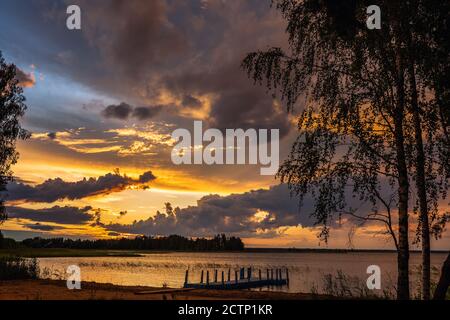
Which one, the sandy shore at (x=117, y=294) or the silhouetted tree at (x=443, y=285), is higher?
the silhouetted tree at (x=443, y=285)

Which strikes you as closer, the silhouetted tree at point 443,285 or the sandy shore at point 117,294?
the silhouetted tree at point 443,285

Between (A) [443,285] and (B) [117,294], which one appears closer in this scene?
(A) [443,285]

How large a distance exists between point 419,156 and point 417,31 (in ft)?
12.4

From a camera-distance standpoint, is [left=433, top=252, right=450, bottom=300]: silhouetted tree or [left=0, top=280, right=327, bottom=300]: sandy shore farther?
[left=0, top=280, right=327, bottom=300]: sandy shore

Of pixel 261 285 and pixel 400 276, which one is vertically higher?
pixel 400 276

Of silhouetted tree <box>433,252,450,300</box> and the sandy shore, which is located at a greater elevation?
silhouetted tree <box>433,252,450,300</box>

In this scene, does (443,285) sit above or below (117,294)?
above
